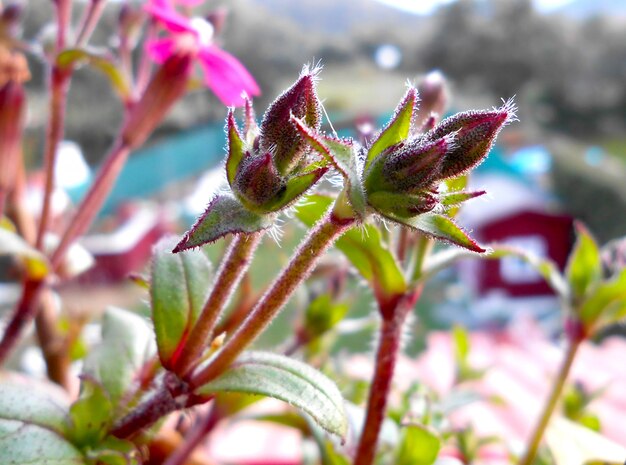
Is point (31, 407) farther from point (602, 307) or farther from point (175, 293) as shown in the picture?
point (602, 307)

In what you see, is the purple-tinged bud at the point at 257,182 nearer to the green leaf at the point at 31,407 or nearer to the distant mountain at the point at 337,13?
the green leaf at the point at 31,407

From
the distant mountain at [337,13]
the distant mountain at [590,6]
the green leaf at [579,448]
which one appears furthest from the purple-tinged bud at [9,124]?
the distant mountain at [590,6]

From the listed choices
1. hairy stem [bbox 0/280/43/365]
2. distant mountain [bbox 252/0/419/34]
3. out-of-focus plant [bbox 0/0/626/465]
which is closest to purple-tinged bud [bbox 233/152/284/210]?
out-of-focus plant [bbox 0/0/626/465]

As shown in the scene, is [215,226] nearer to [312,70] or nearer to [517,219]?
[312,70]

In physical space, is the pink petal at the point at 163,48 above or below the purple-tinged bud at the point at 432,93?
below

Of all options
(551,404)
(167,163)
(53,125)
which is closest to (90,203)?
(53,125)
